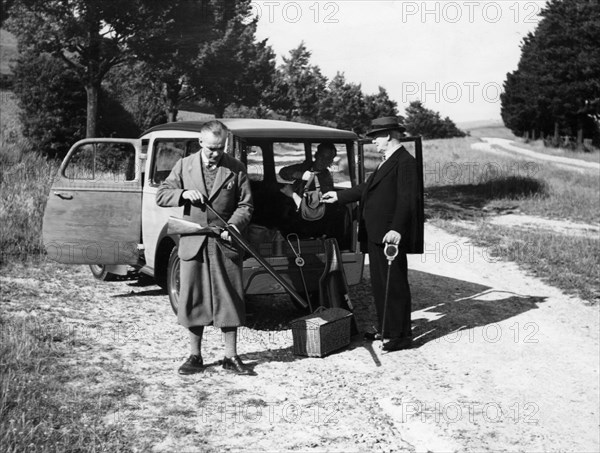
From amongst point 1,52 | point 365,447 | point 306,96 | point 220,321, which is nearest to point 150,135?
point 220,321

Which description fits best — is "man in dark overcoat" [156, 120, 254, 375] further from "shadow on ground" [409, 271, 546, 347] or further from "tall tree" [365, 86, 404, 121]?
"tall tree" [365, 86, 404, 121]

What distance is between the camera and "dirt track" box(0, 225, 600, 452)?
17.0 ft

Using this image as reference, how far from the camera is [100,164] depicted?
559 inches

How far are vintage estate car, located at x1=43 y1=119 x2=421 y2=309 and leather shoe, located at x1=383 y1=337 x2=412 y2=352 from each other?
3.16ft

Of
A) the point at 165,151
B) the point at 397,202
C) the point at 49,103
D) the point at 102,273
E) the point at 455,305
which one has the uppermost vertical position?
the point at 49,103

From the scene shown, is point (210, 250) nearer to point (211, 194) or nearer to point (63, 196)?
point (211, 194)

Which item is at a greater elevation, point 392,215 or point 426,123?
point 426,123

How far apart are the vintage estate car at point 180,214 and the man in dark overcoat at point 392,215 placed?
0.45 meters

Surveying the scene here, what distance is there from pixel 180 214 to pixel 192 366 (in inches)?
81.4

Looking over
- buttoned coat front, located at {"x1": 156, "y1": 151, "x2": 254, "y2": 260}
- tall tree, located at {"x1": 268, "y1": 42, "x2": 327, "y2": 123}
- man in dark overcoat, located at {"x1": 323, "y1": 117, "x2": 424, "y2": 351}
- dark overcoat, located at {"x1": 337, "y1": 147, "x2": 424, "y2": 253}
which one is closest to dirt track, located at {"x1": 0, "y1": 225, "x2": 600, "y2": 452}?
man in dark overcoat, located at {"x1": 323, "y1": 117, "x2": 424, "y2": 351}

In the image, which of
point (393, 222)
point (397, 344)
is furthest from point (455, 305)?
point (393, 222)

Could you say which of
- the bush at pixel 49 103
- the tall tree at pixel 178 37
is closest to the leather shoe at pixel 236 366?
the tall tree at pixel 178 37

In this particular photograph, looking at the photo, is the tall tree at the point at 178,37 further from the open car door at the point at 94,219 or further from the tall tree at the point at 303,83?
the tall tree at the point at 303,83

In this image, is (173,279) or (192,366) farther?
(173,279)
